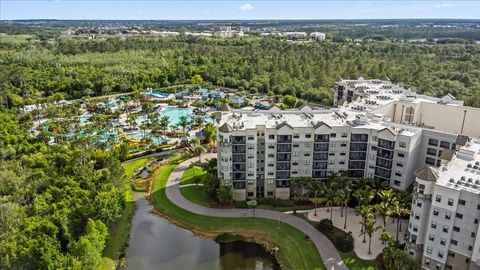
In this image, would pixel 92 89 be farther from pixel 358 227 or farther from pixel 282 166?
pixel 358 227

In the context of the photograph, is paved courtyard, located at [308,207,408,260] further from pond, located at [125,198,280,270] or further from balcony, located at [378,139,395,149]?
balcony, located at [378,139,395,149]

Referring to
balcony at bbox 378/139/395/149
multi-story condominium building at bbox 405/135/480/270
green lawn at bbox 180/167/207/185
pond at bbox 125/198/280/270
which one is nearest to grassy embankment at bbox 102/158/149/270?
pond at bbox 125/198/280/270

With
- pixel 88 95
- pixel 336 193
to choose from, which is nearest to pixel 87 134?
pixel 88 95

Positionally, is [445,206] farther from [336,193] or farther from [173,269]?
[173,269]

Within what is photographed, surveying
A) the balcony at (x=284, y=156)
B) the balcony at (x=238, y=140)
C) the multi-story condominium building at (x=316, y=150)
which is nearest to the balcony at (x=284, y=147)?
the multi-story condominium building at (x=316, y=150)

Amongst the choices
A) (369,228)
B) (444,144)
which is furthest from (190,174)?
(444,144)
